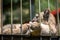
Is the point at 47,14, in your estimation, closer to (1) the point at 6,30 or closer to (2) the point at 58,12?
(2) the point at 58,12

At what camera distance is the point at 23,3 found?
9.41ft

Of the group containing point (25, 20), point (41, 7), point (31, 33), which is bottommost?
point (31, 33)

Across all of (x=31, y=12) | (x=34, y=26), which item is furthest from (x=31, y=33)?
(x=31, y=12)

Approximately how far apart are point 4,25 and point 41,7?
1.92 feet

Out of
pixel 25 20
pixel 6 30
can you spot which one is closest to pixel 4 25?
pixel 6 30

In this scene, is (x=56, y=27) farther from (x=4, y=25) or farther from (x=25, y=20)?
(x=4, y=25)

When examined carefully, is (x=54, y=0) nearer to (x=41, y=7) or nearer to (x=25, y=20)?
(x=41, y=7)

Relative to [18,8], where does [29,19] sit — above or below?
below

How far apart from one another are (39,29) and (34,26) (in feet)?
0.27

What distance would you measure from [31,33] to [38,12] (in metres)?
0.31

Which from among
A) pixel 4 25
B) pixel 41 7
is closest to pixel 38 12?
A: pixel 41 7

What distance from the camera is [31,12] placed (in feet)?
9.32

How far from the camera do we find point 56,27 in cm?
278

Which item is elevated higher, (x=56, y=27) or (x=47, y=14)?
(x=47, y=14)
